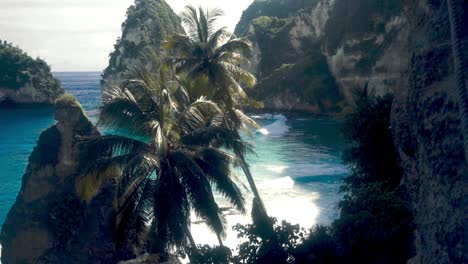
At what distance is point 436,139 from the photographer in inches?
318

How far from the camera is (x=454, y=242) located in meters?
6.86

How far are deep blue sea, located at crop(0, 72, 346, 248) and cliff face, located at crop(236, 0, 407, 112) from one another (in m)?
5.77

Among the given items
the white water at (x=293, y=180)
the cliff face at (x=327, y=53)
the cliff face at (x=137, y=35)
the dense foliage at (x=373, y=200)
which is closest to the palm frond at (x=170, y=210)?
the white water at (x=293, y=180)

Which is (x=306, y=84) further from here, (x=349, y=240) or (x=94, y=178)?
(x=94, y=178)

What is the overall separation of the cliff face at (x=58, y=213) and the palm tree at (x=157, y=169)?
5033 mm

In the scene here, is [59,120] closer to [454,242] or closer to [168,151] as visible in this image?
[168,151]

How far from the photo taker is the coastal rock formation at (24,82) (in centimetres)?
8769

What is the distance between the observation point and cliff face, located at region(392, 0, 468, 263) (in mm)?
7074

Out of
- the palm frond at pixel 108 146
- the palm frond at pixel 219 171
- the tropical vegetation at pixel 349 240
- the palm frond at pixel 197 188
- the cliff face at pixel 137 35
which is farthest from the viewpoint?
the cliff face at pixel 137 35

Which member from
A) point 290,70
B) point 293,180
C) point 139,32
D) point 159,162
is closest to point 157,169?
point 159,162

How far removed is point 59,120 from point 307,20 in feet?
189

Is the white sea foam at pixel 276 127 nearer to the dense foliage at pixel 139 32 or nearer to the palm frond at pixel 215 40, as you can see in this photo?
the dense foliage at pixel 139 32

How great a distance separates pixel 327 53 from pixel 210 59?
47.8 metres

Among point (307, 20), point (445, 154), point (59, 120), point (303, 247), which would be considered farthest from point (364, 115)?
point (307, 20)
